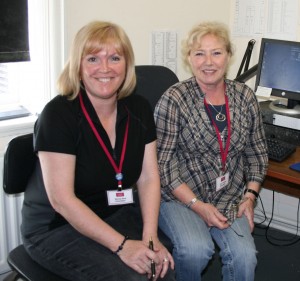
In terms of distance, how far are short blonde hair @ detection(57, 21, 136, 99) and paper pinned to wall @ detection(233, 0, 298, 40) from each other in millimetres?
1345

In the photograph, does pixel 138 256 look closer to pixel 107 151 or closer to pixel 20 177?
pixel 107 151

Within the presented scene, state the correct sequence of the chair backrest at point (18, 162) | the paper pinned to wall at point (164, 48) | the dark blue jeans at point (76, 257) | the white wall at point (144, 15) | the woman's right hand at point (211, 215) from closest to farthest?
1. the dark blue jeans at point (76, 257)
2. the chair backrest at point (18, 162)
3. the woman's right hand at point (211, 215)
4. the white wall at point (144, 15)
5. the paper pinned to wall at point (164, 48)

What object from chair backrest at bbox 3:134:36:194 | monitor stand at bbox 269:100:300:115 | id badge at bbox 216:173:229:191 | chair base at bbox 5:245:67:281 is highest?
monitor stand at bbox 269:100:300:115

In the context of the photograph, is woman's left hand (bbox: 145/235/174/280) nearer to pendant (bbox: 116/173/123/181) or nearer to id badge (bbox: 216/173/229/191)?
pendant (bbox: 116/173/123/181)

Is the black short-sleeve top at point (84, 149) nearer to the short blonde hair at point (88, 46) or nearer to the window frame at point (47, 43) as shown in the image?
the short blonde hair at point (88, 46)

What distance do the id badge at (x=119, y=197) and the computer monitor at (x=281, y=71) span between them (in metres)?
1.03

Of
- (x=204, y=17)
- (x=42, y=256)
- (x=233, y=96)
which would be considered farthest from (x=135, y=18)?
(x=42, y=256)

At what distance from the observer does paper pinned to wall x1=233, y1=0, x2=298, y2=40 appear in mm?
2592

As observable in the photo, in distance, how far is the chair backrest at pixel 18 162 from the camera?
5.11ft

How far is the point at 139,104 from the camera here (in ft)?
5.70

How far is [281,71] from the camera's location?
92.6 inches

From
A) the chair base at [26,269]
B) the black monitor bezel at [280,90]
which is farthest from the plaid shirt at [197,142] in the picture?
the chair base at [26,269]

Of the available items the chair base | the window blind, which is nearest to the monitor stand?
the window blind

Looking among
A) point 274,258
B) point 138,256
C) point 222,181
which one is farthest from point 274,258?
point 138,256
